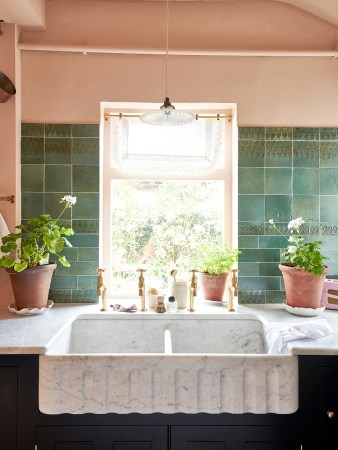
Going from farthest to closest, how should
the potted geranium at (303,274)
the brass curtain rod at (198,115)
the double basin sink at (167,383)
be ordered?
1. the brass curtain rod at (198,115)
2. the potted geranium at (303,274)
3. the double basin sink at (167,383)

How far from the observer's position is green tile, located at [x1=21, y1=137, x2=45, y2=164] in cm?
242

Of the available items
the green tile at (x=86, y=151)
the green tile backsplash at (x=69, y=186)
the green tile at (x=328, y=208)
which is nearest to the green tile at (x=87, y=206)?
the green tile backsplash at (x=69, y=186)

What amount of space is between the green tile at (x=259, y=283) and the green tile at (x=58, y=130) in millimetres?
1562

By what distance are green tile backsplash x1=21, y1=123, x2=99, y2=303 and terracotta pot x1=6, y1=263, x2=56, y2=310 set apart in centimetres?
27

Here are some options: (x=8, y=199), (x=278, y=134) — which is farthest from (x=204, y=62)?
(x=8, y=199)

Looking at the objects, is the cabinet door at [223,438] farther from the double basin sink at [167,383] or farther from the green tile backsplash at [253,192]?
the green tile backsplash at [253,192]

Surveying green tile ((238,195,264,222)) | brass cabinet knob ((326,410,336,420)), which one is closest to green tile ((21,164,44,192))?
green tile ((238,195,264,222))

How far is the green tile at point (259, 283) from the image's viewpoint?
2.47 metres

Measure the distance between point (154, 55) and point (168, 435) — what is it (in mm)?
2281

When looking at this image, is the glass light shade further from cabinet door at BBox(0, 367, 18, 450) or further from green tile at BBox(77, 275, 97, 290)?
cabinet door at BBox(0, 367, 18, 450)

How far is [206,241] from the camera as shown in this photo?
8.70 feet

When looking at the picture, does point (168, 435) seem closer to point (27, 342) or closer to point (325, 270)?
point (27, 342)

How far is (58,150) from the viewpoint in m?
2.44

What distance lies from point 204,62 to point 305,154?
3.09 ft
